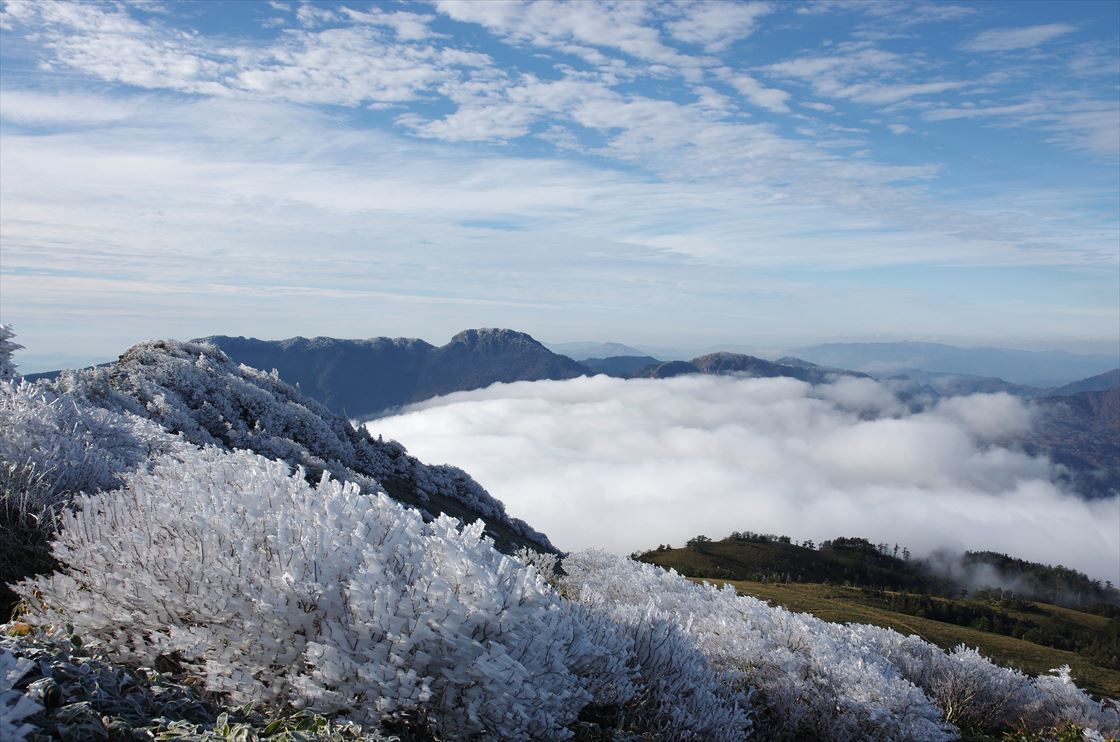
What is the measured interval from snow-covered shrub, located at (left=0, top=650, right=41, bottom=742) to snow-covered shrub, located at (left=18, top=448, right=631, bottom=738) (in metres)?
1.49

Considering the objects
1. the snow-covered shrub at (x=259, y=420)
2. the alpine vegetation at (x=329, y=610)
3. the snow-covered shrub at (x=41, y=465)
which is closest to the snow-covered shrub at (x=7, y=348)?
the snow-covered shrub at (x=259, y=420)

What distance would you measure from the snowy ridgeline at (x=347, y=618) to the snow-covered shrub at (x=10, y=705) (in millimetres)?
15

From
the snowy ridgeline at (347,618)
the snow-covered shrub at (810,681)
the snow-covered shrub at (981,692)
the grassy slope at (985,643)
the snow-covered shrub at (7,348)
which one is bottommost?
the grassy slope at (985,643)

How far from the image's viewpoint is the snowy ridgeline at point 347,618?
5406 mm

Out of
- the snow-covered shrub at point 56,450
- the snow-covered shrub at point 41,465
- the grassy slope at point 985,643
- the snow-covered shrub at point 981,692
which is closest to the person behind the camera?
the snow-covered shrub at point 41,465

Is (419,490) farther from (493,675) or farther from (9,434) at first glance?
(493,675)

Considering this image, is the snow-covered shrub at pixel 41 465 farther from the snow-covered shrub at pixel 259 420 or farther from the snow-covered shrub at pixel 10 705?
the snow-covered shrub at pixel 259 420

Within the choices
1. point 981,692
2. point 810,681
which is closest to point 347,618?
point 810,681

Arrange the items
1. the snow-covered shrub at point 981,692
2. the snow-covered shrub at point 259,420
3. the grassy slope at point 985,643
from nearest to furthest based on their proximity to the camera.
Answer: the snow-covered shrub at point 981,692
the snow-covered shrub at point 259,420
the grassy slope at point 985,643

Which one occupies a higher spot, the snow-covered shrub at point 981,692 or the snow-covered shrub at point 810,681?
the snow-covered shrub at point 810,681

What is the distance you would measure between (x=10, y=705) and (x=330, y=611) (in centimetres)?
208

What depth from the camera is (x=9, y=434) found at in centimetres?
892

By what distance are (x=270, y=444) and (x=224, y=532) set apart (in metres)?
20.9

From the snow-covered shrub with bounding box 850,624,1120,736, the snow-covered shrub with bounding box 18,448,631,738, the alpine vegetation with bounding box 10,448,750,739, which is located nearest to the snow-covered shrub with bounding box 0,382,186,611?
the alpine vegetation with bounding box 10,448,750,739
